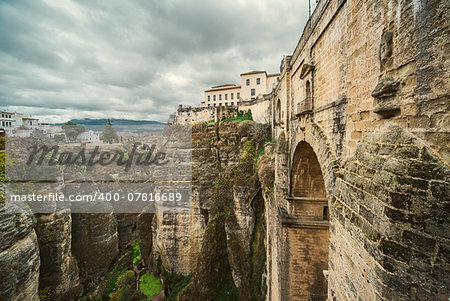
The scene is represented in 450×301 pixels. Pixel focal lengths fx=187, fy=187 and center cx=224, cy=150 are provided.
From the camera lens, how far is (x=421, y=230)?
1865 mm

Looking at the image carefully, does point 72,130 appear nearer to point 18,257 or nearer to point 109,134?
point 109,134

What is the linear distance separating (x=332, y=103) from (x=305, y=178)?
181 inches

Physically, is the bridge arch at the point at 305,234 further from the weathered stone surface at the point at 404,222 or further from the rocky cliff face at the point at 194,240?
the weathered stone surface at the point at 404,222

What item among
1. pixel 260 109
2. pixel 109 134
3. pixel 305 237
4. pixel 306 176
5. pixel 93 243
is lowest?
pixel 93 243

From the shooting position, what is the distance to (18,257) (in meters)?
11.1

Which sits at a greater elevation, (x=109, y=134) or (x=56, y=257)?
(x=109, y=134)

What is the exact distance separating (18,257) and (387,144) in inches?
706

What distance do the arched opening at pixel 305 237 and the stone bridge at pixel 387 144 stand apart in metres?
3.73

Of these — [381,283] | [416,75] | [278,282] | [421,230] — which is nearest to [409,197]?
[421,230]

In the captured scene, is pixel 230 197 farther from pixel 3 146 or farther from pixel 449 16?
pixel 3 146

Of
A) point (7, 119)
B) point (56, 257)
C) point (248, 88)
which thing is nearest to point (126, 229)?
point (56, 257)

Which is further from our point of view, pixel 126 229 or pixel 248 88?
pixel 248 88

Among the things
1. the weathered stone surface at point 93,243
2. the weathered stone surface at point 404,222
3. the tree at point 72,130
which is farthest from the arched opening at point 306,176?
the tree at point 72,130

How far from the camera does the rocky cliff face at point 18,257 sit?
34.1ft
